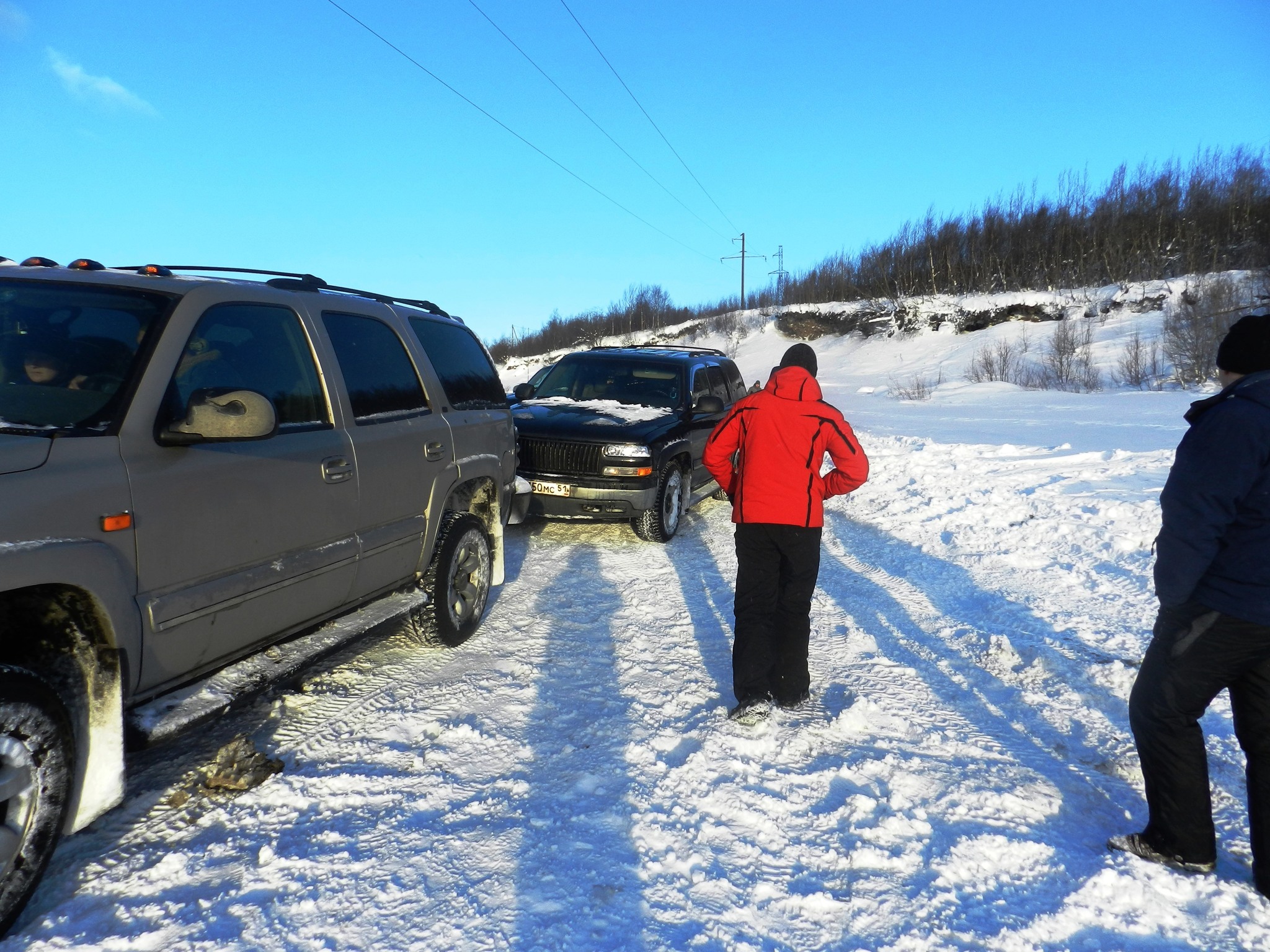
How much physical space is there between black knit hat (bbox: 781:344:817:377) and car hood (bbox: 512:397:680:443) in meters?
3.29

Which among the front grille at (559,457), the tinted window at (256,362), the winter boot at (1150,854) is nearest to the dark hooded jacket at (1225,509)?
the winter boot at (1150,854)

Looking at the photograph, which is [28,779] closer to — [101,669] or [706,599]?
[101,669]

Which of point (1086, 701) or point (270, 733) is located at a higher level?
point (270, 733)

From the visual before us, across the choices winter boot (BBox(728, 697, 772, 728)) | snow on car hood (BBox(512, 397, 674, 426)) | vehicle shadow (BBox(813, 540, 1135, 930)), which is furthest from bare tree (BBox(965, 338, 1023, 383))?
winter boot (BBox(728, 697, 772, 728))

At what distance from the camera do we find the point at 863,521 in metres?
8.64

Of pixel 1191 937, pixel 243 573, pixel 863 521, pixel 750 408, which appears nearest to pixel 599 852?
pixel 243 573

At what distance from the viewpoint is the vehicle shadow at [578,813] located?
2.46 m

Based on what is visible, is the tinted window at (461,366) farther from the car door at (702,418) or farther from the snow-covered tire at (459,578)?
the car door at (702,418)

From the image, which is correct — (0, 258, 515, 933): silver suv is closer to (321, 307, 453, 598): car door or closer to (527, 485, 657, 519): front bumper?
(321, 307, 453, 598): car door

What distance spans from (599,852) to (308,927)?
Answer: 987 mm

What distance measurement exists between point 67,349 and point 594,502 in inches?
192

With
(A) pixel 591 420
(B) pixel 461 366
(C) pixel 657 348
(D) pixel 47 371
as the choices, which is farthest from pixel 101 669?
(C) pixel 657 348

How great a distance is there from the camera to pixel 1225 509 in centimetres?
246

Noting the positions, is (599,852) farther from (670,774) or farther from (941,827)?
(941,827)
